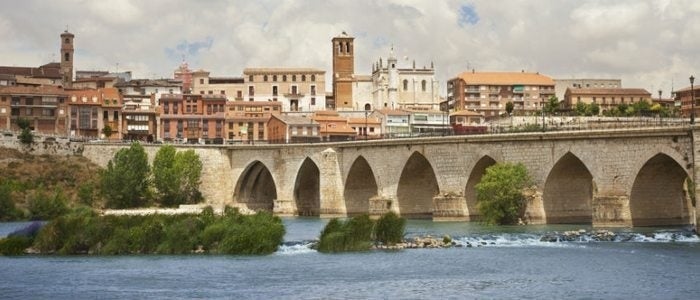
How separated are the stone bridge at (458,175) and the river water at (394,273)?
20.3ft

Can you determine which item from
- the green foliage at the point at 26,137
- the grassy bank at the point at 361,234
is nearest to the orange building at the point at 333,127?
the green foliage at the point at 26,137

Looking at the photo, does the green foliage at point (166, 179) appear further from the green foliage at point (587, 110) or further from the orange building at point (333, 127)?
the green foliage at point (587, 110)

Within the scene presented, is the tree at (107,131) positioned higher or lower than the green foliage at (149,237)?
higher

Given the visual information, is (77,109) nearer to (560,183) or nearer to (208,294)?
(560,183)

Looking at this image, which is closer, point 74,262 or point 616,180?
point 74,262

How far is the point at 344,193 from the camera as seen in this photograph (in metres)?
90.9

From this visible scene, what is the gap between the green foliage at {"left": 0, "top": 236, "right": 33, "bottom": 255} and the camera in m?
53.0

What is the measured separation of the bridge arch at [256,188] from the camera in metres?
102

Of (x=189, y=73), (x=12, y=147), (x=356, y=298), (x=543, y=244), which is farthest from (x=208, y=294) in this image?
(x=189, y=73)

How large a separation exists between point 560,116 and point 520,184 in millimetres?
56124

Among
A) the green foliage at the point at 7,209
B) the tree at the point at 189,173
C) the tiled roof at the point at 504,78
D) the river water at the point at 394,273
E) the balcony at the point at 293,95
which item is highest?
the tiled roof at the point at 504,78

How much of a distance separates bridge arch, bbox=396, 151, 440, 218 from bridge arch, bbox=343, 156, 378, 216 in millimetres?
5739

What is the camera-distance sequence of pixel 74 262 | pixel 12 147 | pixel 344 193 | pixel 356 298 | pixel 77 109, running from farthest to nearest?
pixel 77 109, pixel 12 147, pixel 344 193, pixel 74 262, pixel 356 298

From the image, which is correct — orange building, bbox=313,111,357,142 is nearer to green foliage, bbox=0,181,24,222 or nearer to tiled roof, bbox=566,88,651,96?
tiled roof, bbox=566,88,651,96
